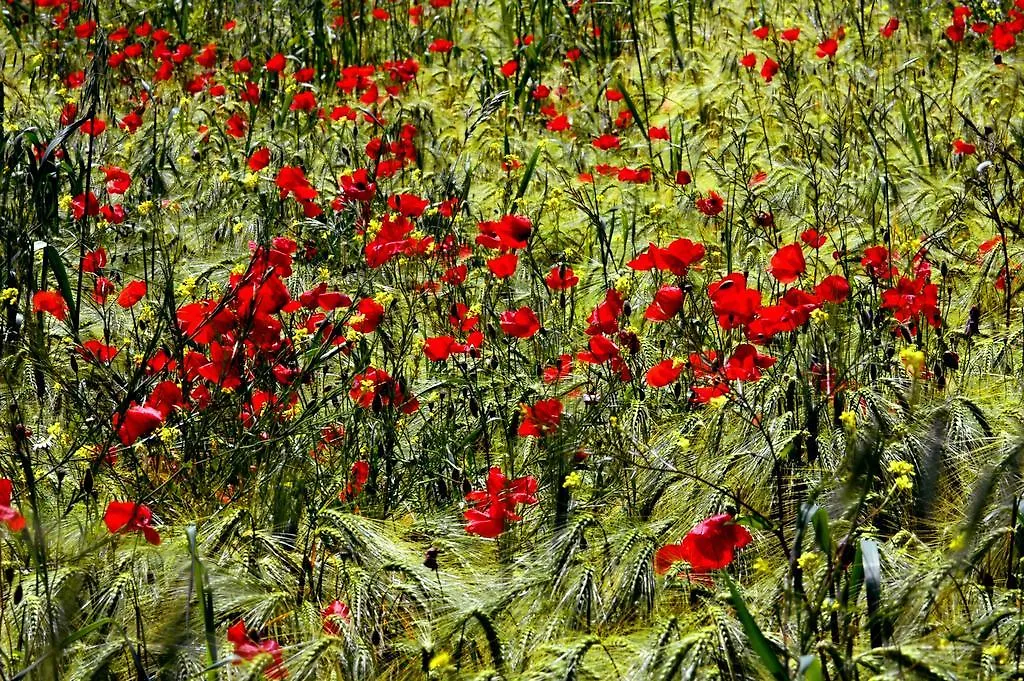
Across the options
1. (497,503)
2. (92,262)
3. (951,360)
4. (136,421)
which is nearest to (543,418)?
(497,503)

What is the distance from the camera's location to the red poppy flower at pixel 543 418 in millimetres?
2078

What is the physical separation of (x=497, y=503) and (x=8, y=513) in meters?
0.72

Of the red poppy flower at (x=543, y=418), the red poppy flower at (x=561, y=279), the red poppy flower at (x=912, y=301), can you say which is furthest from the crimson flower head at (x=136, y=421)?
the red poppy flower at (x=912, y=301)

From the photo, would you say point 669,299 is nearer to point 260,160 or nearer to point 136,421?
point 136,421

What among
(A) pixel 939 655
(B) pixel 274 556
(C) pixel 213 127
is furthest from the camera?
(C) pixel 213 127

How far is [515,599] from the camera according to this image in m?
1.79

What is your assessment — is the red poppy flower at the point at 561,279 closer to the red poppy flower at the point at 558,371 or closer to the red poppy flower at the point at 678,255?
the red poppy flower at the point at 558,371

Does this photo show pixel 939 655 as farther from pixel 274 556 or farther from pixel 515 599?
pixel 274 556

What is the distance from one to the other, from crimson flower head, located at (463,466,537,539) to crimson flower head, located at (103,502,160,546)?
1.64 feet

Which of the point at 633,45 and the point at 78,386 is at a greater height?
the point at 633,45

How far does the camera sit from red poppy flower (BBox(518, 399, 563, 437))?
2.08m

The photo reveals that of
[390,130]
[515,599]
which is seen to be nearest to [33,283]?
[390,130]

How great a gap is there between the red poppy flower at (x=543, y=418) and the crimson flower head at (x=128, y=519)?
2.12ft

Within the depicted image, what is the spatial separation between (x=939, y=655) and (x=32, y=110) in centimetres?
489
